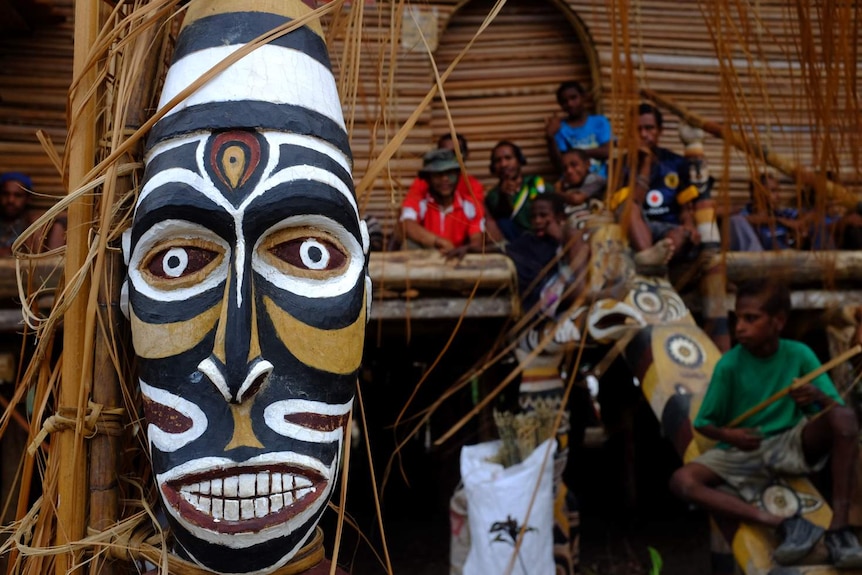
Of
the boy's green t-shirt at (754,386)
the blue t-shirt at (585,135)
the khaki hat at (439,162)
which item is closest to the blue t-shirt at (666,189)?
the blue t-shirt at (585,135)

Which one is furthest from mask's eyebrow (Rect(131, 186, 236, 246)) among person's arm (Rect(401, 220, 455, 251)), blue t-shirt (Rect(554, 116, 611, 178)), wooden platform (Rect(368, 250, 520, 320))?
blue t-shirt (Rect(554, 116, 611, 178))

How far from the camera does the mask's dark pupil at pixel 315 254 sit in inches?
63.4

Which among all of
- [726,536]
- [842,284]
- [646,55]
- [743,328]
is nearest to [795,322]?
[842,284]

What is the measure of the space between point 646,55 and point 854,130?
3.28 metres

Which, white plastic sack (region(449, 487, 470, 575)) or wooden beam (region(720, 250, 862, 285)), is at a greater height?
wooden beam (region(720, 250, 862, 285))

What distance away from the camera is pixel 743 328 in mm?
3420

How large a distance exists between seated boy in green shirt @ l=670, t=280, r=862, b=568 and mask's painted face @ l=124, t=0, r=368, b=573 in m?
2.21

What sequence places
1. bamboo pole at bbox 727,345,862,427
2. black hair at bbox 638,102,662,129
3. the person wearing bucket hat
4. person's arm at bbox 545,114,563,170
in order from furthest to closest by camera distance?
person's arm at bbox 545,114,563,170 → black hair at bbox 638,102,662,129 → the person wearing bucket hat → bamboo pole at bbox 727,345,862,427

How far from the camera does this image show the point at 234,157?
158 cm

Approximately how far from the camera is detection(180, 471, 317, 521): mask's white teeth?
149cm

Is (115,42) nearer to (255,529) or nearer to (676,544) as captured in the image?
(255,529)

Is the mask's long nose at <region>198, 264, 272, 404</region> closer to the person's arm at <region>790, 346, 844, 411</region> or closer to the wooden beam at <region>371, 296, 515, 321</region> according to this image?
the wooden beam at <region>371, 296, 515, 321</region>

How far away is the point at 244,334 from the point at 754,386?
8.38ft

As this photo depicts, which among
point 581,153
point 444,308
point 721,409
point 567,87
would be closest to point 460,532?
point 444,308
